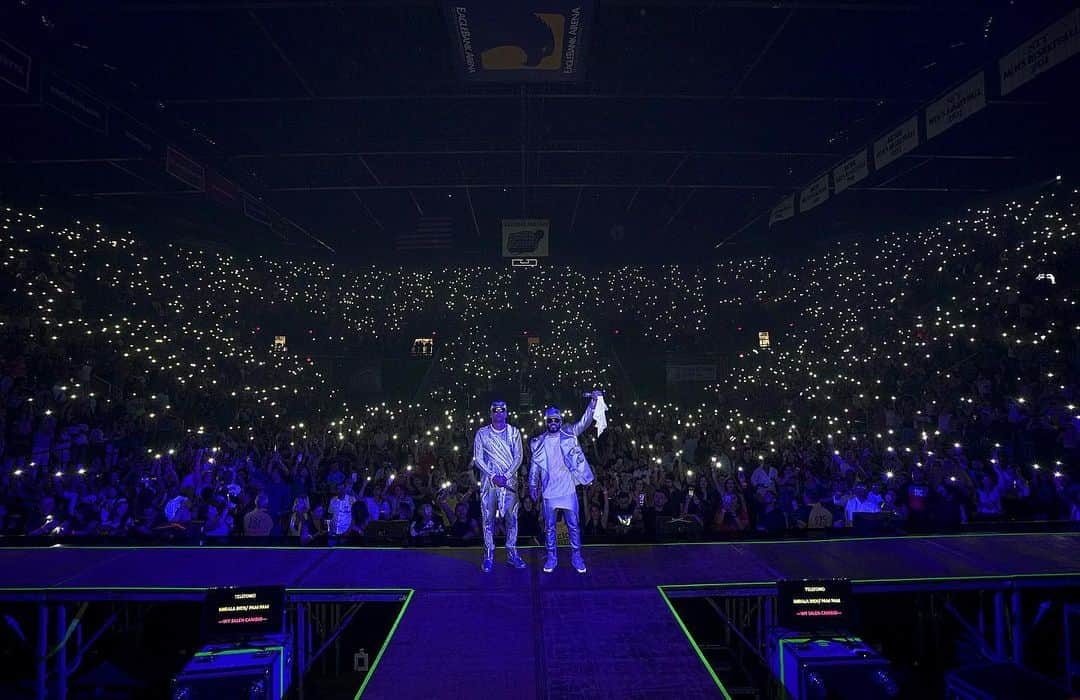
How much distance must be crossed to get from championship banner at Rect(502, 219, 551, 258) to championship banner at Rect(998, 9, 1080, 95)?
925 cm

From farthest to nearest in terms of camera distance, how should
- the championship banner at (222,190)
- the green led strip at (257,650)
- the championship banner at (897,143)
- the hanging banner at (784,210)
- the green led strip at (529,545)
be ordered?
the hanging banner at (784,210), the championship banner at (222,190), the championship banner at (897,143), the green led strip at (529,545), the green led strip at (257,650)

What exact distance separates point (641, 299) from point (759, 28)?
18.8 m

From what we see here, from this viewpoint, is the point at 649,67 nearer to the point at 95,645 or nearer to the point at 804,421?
the point at 95,645

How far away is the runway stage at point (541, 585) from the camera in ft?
14.1

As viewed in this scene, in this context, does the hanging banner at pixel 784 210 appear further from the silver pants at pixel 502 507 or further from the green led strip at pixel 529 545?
the silver pants at pixel 502 507

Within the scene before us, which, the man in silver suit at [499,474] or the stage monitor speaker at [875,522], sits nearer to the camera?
the man in silver suit at [499,474]

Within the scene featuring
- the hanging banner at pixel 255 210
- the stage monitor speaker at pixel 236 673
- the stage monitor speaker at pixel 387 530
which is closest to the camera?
the stage monitor speaker at pixel 236 673

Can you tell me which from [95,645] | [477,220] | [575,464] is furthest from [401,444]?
[575,464]

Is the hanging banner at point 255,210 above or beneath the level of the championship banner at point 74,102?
above

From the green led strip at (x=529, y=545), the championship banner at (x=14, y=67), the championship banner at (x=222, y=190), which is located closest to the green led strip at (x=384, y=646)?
the green led strip at (x=529, y=545)

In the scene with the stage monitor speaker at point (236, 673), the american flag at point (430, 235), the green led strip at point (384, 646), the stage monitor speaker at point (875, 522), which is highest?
the american flag at point (430, 235)

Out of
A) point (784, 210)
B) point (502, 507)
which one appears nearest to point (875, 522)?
point (502, 507)

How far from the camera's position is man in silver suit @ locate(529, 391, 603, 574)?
6.54m

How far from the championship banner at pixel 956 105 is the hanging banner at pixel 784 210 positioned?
15.7ft
